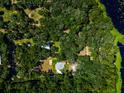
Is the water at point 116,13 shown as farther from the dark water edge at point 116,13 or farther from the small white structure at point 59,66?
the small white structure at point 59,66

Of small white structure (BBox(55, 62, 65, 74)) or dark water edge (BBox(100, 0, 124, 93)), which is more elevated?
dark water edge (BBox(100, 0, 124, 93))

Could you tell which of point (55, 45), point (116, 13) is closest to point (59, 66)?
point (55, 45)

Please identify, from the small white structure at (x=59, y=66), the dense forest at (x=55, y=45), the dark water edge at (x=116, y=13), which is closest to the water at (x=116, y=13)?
the dark water edge at (x=116, y=13)

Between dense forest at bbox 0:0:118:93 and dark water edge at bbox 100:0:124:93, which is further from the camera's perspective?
dark water edge at bbox 100:0:124:93

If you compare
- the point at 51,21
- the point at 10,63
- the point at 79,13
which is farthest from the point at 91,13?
the point at 10,63

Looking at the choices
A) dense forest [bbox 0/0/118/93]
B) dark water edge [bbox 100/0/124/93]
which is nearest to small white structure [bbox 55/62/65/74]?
dense forest [bbox 0/0/118/93]

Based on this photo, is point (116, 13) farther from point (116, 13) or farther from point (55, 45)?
point (55, 45)

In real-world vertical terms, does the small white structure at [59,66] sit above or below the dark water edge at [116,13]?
below

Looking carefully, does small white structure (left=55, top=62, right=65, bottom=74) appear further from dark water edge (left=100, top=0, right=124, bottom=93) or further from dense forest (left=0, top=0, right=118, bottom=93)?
dark water edge (left=100, top=0, right=124, bottom=93)
